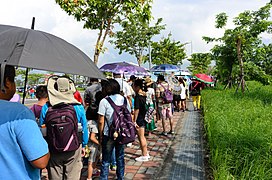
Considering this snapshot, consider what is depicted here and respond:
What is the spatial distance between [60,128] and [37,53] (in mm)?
1103

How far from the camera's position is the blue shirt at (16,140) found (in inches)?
64.2

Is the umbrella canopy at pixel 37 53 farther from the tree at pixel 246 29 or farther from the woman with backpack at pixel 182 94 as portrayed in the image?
the tree at pixel 246 29

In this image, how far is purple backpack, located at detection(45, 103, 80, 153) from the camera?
9.07 feet

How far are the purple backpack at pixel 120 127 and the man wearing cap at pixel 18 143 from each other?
186 cm

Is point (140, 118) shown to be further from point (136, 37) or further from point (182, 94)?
point (136, 37)

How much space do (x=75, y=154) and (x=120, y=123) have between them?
782mm

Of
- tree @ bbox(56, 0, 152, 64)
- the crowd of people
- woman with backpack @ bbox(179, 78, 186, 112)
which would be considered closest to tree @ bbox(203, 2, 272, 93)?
woman with backpack @ bbox(179, 78, 186, 112)

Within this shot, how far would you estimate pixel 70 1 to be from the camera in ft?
27.0

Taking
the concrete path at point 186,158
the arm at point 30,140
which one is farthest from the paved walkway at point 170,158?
the arm at point 30,140

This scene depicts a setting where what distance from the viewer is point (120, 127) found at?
3.58 meters

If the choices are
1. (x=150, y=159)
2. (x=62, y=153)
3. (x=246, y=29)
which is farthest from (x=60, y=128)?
(x=246, y=29)

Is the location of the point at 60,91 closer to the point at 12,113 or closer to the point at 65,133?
the point at 65,133

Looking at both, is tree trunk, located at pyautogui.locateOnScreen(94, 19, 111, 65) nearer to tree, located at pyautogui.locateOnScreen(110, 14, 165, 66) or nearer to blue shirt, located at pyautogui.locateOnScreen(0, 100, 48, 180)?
blue shirt, located at pyautogui.locateOnScreen(0, 100, 48, 180)

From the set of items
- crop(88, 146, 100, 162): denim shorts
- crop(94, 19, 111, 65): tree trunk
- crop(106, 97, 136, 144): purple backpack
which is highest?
crop(94, 19, 111, 65): tree trunk
